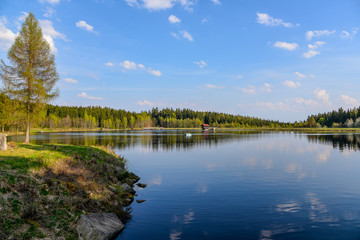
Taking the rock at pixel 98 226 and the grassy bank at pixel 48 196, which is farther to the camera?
the rock at pixel 98 226

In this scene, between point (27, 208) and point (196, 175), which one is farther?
point (196, 175)

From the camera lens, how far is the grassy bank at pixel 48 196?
37.2 ft

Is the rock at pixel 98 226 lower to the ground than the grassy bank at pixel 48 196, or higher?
lower

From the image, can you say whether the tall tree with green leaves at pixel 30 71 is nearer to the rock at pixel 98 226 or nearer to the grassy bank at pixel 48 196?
the grassy bank at pixel 48 196

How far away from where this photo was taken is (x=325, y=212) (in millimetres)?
16547

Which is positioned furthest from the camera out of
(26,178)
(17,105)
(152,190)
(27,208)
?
(17,105)

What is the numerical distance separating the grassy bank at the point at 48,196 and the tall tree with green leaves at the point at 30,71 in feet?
54.0

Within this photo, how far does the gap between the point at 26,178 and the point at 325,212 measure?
20.1 meters

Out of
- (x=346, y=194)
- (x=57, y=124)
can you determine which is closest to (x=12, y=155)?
(x=346, y=194)

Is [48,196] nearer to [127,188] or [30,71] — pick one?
[127,188]

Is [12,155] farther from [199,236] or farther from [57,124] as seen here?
[57,124]

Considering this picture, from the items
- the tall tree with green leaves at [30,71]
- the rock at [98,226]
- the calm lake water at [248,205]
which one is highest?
the tall tree with green leaves at [30,71]

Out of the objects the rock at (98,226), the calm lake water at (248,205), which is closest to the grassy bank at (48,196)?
the rock at (98,226)

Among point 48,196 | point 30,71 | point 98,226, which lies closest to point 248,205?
point 98,226
